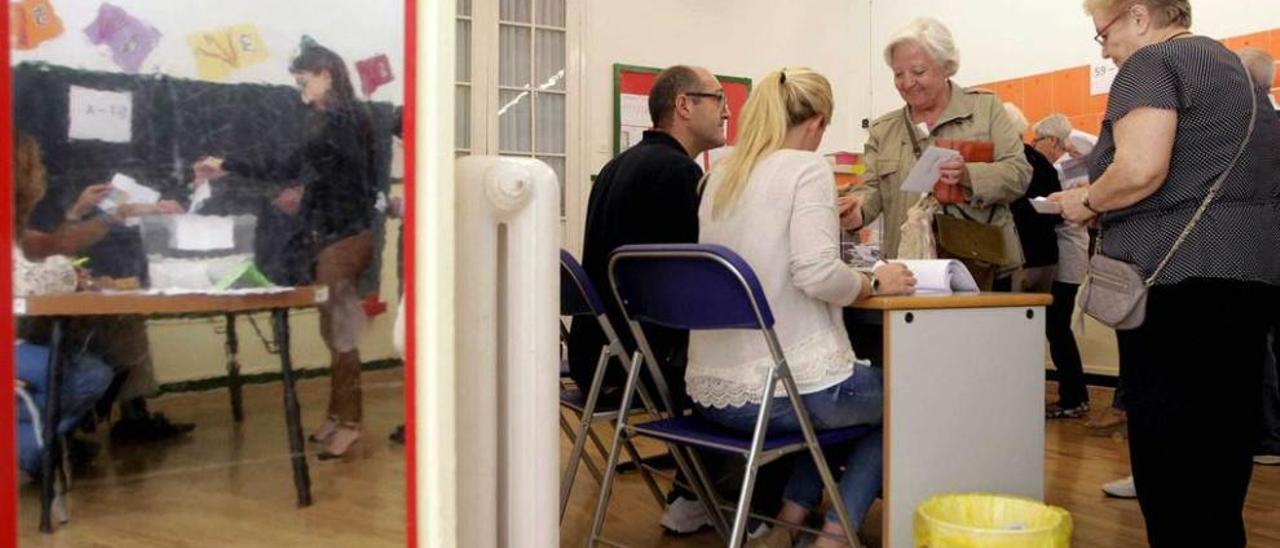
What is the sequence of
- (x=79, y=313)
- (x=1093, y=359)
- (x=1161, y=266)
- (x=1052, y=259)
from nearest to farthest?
(x=79, y=313)
(x=1161, y=266)
(x=1052, y=259)
(x=1093, y=359)

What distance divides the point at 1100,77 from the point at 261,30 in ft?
16.1

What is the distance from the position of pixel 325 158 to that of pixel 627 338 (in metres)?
1.67

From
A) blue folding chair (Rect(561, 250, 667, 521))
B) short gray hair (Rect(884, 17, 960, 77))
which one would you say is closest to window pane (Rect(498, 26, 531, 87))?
short gray hair (Rect(884, 17, 960, 77))

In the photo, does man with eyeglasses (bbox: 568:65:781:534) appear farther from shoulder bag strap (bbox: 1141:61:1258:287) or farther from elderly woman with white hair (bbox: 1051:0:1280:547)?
shoulder bag strap (bbox: 1141:61:1258:287)

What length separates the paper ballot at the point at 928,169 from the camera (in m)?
2.57

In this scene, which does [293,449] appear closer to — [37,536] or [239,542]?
[239,542]

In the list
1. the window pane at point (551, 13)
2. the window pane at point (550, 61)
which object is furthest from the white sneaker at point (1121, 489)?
the window pane at point (551, 13)

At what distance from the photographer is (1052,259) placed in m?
4.37

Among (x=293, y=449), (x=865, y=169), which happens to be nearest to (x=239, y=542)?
(x=293, y=449)

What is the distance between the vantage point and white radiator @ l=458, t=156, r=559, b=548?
3.93 feet

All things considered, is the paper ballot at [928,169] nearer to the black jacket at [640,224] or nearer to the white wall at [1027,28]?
the black jacket at [640,224]

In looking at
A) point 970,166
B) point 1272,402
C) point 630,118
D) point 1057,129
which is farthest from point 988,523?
point 630,118

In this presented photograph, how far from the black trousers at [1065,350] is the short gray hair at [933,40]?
2140mm

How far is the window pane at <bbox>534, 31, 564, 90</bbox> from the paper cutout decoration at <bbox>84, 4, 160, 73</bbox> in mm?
5036
